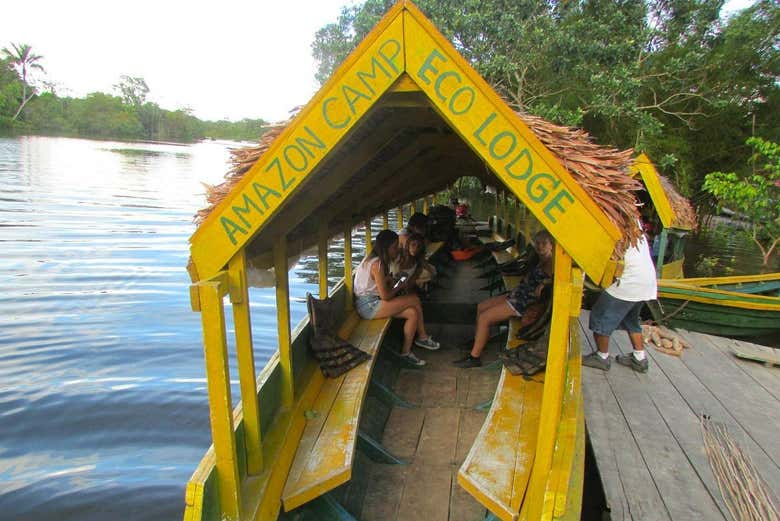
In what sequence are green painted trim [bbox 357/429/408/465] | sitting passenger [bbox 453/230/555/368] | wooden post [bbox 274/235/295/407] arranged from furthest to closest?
1. sitting passenger [bbox 453/230/555/368]
2. green painted trim [bbox 357/429/408/465]
3. wooden post [bbox 274/235/295/407]

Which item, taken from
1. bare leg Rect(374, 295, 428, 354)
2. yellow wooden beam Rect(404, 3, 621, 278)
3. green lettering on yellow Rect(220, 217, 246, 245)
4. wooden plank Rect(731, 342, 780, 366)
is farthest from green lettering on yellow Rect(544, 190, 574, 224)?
wooden plank Rect(731, 342, 780, 366)

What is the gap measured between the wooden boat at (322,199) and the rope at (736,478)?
117 centimetres

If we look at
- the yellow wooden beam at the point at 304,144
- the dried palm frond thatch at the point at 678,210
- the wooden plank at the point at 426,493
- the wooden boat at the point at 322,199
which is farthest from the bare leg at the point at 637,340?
the dried palm frond thatch at the point at 678,210

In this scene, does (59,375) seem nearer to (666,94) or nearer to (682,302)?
(682,302)

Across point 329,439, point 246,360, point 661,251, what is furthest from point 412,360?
point 661,251

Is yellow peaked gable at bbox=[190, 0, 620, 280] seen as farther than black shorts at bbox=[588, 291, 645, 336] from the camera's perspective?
No

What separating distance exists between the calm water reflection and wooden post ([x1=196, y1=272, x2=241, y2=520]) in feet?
2.43

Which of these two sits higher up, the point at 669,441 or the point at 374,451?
the point at 374,451

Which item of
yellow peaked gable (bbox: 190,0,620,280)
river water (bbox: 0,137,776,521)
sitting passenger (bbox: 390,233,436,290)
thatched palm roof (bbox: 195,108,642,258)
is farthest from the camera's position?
sitting passenger (bbox: 390,233,436,290)

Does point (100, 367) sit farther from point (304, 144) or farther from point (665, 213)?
point (665, 213)

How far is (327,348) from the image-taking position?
14.0 feet

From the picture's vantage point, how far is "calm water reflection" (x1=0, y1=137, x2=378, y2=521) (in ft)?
17.9

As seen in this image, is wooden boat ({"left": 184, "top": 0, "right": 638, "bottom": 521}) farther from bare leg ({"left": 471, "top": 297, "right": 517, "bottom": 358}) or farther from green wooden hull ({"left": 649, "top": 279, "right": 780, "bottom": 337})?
green wooden hull ({"left": 649, "top": 279, "right": 780, "bottom": 337})

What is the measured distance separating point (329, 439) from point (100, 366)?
6.50 meters
